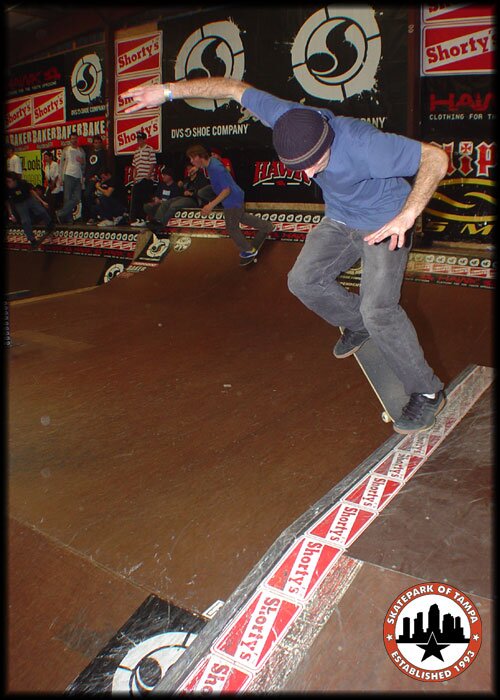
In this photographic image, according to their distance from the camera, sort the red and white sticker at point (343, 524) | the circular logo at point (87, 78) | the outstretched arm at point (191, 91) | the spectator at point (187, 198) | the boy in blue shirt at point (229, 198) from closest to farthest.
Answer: the red and white sticker at point (343, 524), the outstretched arm at point (191, 91), the boy in blue shirt at point (229, 198), the spectator at point (187, 198), the circular logo at point (87, 78)

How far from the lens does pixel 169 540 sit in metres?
2.48

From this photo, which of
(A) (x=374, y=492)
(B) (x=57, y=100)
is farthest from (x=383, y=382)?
(B) (x=57, y=100)

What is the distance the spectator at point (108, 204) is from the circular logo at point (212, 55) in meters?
2.77

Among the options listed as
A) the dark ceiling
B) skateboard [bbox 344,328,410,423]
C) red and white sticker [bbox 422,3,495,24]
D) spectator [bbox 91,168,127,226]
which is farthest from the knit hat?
spectator [bbox 91,168,127,226]

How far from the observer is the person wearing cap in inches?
100

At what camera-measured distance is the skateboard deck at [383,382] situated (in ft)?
11.0

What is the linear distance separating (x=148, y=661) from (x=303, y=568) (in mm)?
665

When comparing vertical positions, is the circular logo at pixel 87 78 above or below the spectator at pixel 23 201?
above

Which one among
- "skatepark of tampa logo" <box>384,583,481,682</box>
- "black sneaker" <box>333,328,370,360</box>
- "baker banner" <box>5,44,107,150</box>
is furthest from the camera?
"baker banner" <box>5,44,107,150</box>

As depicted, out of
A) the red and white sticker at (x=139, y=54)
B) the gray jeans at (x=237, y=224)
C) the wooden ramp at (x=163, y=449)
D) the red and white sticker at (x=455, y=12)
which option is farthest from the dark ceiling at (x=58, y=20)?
the wooden ramp at (x=163, y=449)

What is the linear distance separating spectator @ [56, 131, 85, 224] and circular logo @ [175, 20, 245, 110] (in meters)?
3.24

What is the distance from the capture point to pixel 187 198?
1029 cm

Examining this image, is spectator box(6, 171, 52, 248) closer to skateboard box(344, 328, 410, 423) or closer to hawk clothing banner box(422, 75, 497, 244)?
hawk clothing banner box(422, 75, 497, 244)

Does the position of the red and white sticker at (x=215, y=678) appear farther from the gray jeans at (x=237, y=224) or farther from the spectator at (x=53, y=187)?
the spectator at (x=53, y=187)
